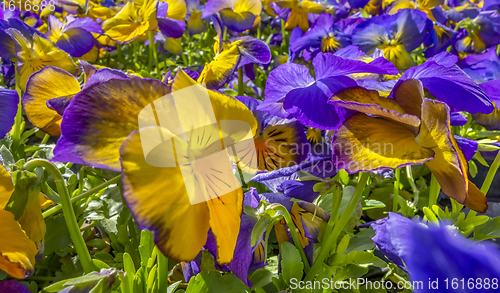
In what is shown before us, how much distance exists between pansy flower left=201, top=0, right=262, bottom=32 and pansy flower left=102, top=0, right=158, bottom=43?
0.32 metres

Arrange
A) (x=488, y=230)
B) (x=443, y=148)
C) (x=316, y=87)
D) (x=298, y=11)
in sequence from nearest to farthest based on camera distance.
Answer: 1. (x=443, y=148)
2. (x=316, y=87)
3. (x=488, y=230)
4. (x=298, y=11)

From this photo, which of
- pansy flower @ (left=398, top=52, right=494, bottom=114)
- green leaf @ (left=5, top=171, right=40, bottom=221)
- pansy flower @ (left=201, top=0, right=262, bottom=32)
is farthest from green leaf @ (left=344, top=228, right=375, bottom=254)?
pansy flower @ (left=201, top=0, right=262, bottom=32)

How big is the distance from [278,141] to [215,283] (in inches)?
8.8

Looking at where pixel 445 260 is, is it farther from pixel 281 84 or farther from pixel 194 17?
pixel 194 17

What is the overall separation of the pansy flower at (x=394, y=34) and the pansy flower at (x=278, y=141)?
25.9 inches

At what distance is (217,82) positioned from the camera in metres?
0.69

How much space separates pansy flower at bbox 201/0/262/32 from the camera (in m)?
1.30

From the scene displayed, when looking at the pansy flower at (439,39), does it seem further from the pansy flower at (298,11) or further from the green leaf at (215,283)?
the green leaf at (215,283)

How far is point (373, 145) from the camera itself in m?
0.37

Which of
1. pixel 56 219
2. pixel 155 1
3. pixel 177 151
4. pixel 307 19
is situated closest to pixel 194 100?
pixel 177 151

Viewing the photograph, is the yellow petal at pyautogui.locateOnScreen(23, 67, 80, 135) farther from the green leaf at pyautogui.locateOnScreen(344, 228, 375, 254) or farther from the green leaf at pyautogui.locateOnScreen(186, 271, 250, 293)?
the green leaf at pyautogui.locateOnScreen(344, 228, 375, 254)

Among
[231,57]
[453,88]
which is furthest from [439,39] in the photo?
[453,88]

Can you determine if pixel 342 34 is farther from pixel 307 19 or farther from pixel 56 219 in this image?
pixel 56 219

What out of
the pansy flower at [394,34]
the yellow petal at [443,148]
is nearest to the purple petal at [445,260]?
the yellow petal at [443,148]
